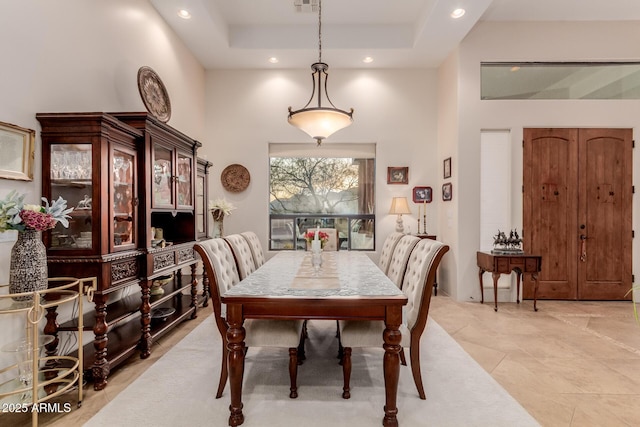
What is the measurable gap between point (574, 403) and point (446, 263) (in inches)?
114

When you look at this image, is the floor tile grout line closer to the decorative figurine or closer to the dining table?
the decorative figurine

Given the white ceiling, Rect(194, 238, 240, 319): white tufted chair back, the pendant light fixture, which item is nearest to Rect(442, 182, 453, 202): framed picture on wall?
the white ceiling

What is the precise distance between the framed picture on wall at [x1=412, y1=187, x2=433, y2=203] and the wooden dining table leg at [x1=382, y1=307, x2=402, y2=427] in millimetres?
3753

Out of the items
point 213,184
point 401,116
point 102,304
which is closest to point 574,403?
point 102,304

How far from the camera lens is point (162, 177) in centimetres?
306

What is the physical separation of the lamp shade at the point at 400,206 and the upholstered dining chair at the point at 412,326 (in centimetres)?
291

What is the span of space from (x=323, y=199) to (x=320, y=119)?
8.57 ft

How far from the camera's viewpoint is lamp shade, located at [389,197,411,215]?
16.5 ft

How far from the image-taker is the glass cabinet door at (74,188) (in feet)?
7.28

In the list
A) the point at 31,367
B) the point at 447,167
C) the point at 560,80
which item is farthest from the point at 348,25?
the point at 31,367

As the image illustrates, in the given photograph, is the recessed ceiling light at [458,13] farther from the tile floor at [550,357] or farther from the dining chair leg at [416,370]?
the dining chair leg at [416,370]

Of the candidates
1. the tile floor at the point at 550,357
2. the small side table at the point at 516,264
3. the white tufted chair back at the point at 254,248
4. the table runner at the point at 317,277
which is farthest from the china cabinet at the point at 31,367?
the small side table at the point at 516,264

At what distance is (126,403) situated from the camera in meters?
2.04

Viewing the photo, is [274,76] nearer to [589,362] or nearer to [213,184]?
[213,184]
